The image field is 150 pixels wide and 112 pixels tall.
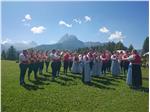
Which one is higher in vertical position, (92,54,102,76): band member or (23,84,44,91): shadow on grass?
(92,54,102,76): band member

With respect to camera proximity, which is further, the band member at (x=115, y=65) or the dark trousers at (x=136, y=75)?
the band member at (x=115, y=65)

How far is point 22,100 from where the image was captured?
27.2ft

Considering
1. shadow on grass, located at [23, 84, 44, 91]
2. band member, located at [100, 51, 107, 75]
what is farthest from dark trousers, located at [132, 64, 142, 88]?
band member, located at [100, 51, 107, 75]

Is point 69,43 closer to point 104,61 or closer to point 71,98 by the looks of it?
point 104,61

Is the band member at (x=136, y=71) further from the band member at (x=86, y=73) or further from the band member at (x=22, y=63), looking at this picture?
the band member at (x=22, y=63)

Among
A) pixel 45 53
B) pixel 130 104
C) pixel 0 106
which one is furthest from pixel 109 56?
pixel 0 106

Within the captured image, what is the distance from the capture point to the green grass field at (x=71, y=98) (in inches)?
304

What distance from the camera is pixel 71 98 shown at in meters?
8.71

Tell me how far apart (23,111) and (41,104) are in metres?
0.75

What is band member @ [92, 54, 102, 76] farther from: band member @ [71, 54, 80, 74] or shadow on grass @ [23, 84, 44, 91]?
shadow on grass @ [23, 84, 44, 91]

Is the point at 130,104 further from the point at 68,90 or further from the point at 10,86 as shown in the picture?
the point at 10,86

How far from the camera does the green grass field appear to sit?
771 centimetres

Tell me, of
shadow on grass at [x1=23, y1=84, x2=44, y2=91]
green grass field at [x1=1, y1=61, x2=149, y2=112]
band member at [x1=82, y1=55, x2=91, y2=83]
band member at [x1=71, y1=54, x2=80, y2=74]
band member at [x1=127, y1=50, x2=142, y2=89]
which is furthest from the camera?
band member at [x1=71, y1=54, x2=80, y2=74]

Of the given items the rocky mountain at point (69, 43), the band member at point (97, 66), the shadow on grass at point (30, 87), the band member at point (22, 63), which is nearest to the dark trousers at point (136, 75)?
the shadow on grass at point (30, 87)
